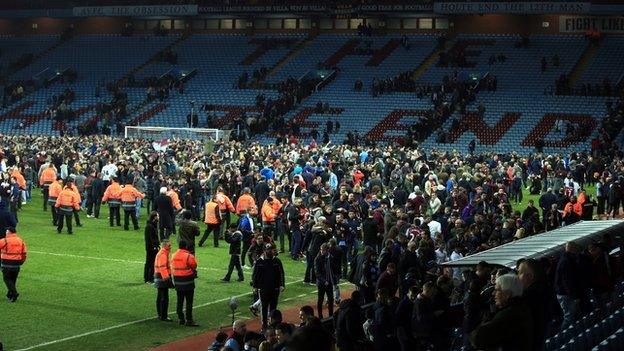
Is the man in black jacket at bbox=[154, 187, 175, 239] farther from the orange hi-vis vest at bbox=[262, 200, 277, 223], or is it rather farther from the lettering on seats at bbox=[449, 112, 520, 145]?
the lettering on seats at bbox=[449, 112, 520, 145]

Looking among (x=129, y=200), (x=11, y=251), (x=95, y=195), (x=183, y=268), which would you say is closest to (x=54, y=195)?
(x=129, y=200)

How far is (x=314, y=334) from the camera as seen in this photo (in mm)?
6258

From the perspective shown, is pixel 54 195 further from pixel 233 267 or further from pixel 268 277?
pixel 268 277

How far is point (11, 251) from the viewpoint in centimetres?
1934

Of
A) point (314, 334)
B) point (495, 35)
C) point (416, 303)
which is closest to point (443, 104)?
point (495, 35)

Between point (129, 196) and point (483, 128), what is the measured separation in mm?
27766

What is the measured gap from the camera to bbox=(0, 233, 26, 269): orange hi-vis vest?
19.3 meters

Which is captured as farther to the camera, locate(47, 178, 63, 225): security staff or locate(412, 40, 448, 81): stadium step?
locate(412, 40, 448, 81): stadium step

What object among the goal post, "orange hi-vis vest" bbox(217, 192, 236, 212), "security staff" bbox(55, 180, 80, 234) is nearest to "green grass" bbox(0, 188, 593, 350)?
"security staff" bbox(55, 180, 80, 234)

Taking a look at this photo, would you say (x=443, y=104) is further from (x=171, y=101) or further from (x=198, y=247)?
(x=198, y=247)

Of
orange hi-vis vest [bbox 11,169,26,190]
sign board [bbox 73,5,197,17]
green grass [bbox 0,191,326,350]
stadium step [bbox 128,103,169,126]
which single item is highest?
sign board [bbox 73,5,197,17]

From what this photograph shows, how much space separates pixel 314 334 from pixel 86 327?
1255 centimetres

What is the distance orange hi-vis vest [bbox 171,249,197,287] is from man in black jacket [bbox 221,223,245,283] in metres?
3.84

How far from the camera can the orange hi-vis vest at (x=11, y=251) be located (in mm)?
19266
